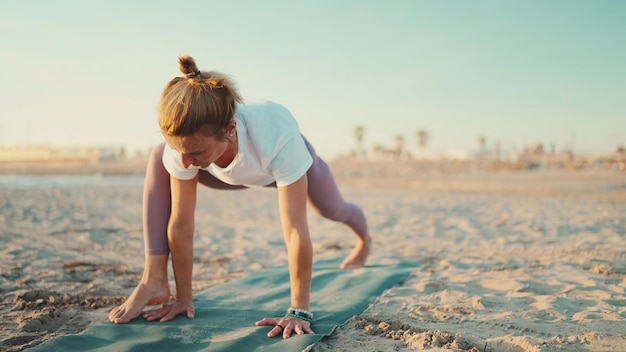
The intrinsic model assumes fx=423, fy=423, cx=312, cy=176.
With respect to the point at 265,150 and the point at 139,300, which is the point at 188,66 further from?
the point at 139,300

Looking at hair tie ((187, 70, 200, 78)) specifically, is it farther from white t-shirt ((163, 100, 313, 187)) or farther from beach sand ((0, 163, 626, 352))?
beach sand ((0, 163, 626, 352))

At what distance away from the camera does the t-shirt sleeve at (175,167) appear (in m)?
2.12

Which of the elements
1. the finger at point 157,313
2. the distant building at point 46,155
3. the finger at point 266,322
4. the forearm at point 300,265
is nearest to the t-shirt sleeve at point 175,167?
the forearm at point 300,265

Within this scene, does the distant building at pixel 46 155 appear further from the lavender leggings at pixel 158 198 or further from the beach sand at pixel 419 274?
the lavender leggings at pixel 158 198

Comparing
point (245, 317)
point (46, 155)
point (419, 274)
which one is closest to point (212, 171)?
point (245, 317)

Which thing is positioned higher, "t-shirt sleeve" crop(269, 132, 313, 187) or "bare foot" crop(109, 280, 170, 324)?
"t-shirt sleeve" crop(269, 132, 313, 187)

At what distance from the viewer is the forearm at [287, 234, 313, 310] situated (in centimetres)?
200

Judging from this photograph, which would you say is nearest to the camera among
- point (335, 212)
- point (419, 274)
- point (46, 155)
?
point (335, 212)

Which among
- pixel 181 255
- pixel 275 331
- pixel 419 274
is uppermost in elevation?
pixel 181 255

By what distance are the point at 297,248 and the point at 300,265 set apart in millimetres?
86

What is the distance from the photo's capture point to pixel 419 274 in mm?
3172

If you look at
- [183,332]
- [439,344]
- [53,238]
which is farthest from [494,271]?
[53,238]

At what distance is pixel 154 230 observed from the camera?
233 centimetres

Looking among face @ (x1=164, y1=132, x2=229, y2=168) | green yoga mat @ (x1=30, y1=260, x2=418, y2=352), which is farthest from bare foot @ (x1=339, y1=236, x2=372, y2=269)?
face @ (x1=164, y1=132, x2=229, y2=168)
